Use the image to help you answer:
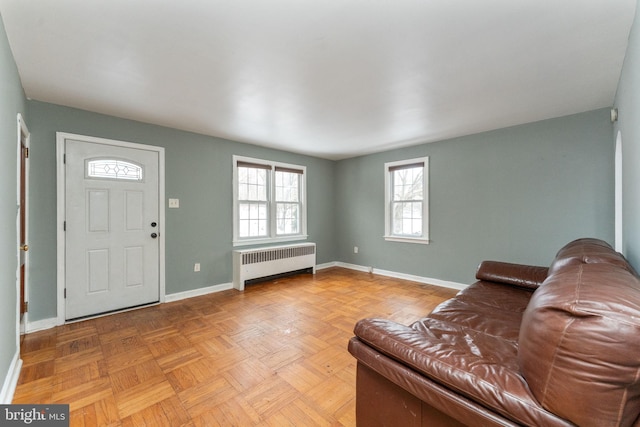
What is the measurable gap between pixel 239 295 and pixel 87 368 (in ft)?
6.16

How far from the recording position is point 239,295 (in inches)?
151

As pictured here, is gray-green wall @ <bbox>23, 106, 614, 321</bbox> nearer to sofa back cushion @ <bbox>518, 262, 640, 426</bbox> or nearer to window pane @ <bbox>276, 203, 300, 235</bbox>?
window pane @ <bbox>276, 203, 300, 235</bbox>

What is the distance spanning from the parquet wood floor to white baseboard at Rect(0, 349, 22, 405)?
0.16 feet

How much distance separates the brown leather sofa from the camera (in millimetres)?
689

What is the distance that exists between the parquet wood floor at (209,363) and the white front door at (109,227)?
269 millimetres

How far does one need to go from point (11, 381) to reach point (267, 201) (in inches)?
134

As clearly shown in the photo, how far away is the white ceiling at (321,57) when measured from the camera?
1.56m

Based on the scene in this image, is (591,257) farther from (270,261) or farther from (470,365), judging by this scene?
(270,261)

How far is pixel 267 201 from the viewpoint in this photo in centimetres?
473

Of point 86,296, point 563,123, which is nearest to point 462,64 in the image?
point 563,123

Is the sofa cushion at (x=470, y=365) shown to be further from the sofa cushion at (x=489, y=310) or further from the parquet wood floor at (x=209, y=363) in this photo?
the parquet wood floor at (x=209, y=363)

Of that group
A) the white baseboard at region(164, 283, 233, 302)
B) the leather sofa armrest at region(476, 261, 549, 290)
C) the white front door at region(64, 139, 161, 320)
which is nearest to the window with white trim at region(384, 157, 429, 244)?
the leather sofa armrest at region(476, 261, 549, 290)

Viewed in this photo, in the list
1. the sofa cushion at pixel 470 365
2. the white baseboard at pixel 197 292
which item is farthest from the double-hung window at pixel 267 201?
the sofa cushion at pixel 470 365

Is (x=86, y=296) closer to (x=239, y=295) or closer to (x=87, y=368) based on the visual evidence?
(x=87, y=368)
